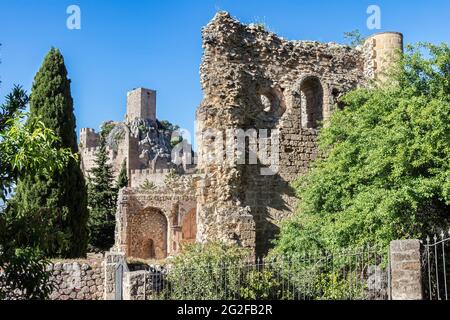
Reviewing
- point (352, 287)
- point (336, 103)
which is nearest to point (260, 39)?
point (336, 103)

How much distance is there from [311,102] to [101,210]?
19.4 m

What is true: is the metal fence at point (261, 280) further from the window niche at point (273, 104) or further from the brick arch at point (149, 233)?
the brick arch at point (149, 233)

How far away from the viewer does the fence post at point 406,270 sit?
35.1ft

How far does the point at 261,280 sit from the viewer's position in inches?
581

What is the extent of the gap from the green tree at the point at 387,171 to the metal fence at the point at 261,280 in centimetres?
102

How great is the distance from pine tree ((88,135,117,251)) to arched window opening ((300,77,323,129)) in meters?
17.4

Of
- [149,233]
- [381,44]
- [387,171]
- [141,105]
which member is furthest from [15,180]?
[141,105]

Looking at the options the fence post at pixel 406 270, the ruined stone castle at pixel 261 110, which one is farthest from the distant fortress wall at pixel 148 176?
the fence post at pixel 406 270

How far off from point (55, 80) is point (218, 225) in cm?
810

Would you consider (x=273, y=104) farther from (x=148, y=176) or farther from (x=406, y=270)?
(x=148, y=176)

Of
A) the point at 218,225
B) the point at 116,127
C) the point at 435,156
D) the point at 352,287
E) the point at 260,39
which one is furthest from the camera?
the point at 116,127
